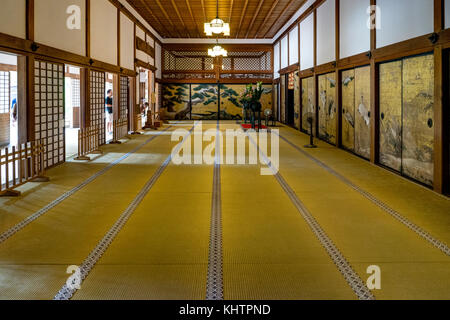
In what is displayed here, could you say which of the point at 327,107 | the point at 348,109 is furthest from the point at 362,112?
the point at 327,107

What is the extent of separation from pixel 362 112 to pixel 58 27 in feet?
18.2

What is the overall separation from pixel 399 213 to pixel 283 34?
1313cm

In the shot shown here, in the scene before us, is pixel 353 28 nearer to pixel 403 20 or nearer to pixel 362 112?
pixel 362 112

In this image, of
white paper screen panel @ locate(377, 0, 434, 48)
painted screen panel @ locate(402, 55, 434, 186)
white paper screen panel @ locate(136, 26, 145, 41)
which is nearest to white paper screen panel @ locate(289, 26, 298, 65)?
white paper screen panel @ locate(136, 26, 145, 41)

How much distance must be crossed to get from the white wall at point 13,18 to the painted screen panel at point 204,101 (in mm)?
14214

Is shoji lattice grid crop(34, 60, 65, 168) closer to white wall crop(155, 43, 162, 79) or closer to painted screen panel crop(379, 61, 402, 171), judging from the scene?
painted screen panel crop(379, 61, 402, 171)

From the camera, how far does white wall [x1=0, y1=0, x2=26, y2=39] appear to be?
5043mm

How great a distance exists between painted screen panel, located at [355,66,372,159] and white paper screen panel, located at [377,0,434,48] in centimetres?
93

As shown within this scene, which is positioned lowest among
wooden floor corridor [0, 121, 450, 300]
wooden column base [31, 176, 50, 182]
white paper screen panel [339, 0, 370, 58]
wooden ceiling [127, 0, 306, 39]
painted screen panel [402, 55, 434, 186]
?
wooden floor corridor [0, 121, 450, 300]

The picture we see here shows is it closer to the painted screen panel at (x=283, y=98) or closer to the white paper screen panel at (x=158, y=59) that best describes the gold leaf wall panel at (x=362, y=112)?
the painted screen panel at (x=283, y=98)

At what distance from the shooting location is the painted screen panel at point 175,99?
19.6m

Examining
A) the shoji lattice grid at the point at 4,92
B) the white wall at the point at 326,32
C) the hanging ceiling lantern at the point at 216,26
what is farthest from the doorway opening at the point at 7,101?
the white wall at the point at 326,32

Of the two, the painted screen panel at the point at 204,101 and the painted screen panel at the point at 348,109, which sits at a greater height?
the painted screen panel at the point at 204,101

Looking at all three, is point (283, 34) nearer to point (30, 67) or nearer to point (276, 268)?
point (30, 67)
